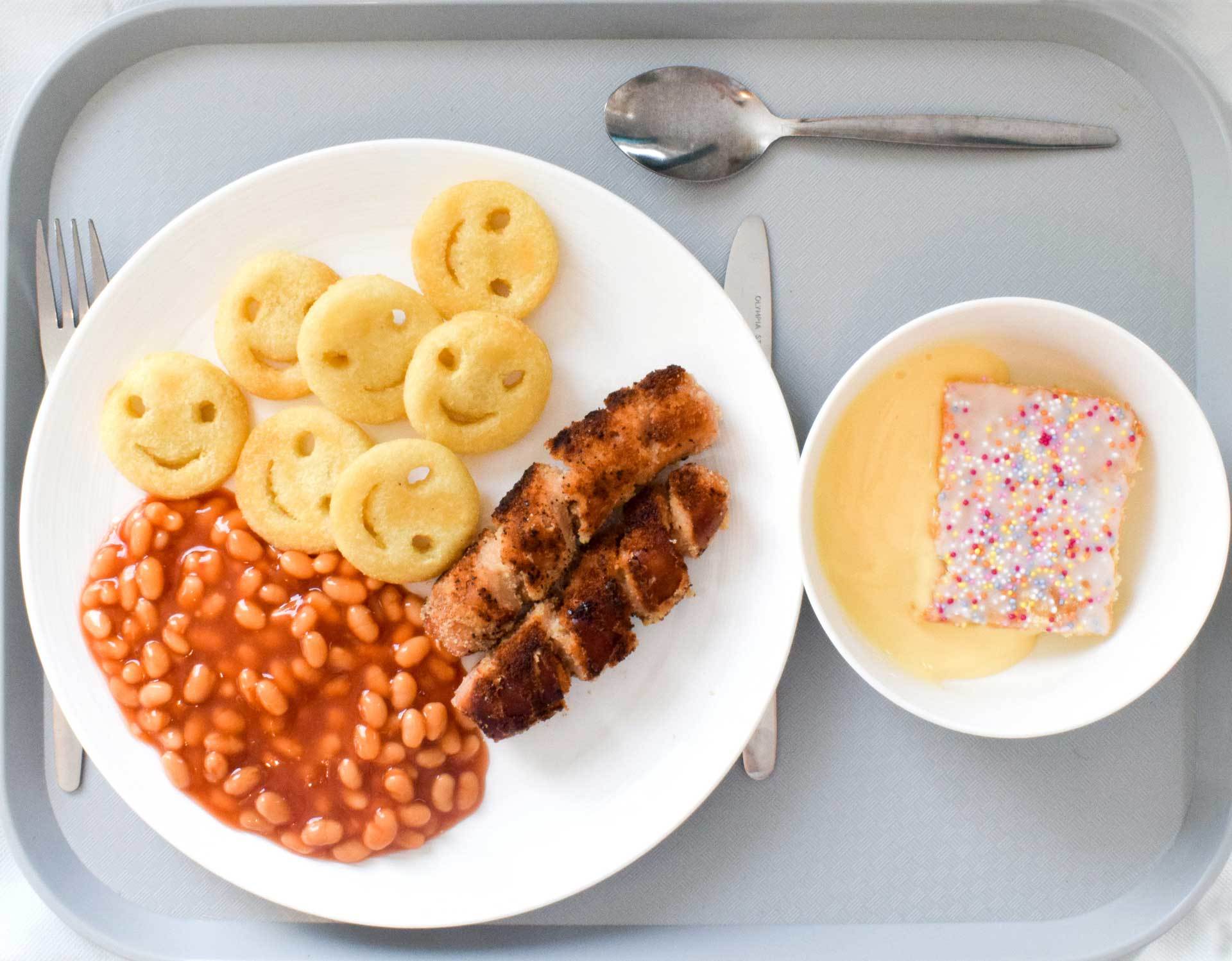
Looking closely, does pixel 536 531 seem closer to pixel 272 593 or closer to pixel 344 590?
pixel 344 590

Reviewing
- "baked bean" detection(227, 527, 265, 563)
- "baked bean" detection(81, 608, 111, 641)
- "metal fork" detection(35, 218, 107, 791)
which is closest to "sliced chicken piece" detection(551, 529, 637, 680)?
"baked bean" detection(227, 527, 265, 563)

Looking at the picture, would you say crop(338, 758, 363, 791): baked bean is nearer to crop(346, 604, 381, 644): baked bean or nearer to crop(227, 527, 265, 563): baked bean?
crop(346, 604, 381, 644): baked bean

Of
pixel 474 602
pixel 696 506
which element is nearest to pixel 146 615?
pixel 474 602

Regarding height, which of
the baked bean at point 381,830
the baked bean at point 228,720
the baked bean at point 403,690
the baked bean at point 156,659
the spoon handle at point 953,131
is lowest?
the baked bean at point 381,830

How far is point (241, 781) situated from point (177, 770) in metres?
0.12

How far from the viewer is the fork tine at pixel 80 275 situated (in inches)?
66.7

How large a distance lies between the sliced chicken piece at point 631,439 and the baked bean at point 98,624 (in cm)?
85

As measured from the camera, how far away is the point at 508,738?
5.40ft

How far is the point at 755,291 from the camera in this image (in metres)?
1.70

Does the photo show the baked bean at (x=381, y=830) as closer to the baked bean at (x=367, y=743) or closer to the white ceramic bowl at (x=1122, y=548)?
the baked bean at (x=367, y=743)

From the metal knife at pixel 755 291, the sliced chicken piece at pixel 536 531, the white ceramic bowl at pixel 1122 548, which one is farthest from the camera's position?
the metal knife at pixel 755 291

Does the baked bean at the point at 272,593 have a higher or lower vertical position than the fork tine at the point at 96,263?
lower

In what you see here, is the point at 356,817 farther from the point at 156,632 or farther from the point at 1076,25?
the point at 1076,25

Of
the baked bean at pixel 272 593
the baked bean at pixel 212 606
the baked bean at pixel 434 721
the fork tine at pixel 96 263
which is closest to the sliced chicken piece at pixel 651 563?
the baked bean at pixel 434 721
